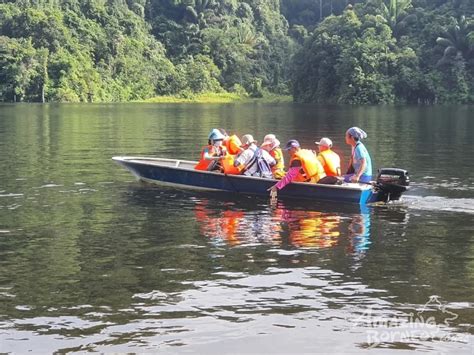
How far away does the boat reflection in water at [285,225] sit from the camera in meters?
13.4

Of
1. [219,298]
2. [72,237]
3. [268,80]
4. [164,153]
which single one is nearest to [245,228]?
[72,237]

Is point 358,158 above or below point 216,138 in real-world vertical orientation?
below

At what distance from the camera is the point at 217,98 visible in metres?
123

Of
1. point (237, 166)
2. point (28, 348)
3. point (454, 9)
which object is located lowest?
point (28, 348)

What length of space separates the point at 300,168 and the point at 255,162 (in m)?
1.50

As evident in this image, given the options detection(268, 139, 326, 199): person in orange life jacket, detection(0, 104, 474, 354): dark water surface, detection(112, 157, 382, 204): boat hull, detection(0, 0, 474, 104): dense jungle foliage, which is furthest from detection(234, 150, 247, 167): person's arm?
detection(0, 0, 474, 104): dense jungle foliage

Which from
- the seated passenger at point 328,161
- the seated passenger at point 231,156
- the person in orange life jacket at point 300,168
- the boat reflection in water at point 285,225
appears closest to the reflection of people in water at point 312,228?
the boat reflection in water at point 285,225

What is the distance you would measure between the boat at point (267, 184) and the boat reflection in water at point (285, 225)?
38 cm

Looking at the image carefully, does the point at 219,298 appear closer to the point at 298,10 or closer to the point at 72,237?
the point at 72,237

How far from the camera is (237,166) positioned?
18.7m

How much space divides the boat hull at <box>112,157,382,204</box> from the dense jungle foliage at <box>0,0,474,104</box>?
246 ft

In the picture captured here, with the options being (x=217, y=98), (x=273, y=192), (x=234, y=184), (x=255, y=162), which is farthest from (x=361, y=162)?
(x=217, y=98)

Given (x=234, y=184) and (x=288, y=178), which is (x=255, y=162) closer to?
(x=234, y=184)

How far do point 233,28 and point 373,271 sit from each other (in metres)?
131
